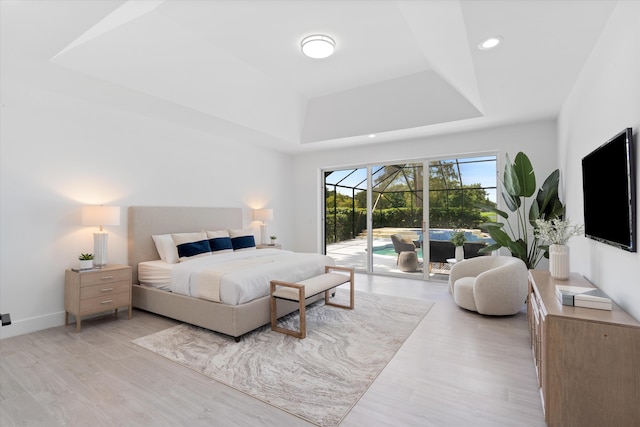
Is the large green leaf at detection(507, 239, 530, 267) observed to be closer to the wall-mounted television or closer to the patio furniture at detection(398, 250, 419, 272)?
the wall-mounted television

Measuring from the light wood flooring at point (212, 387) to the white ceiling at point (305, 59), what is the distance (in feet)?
8.36

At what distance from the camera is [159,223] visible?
441 cm

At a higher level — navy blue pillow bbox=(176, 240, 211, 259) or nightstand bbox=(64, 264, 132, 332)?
navy blue pillow bbox=(176, 240, 211, 259)

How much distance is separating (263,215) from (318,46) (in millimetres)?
3342

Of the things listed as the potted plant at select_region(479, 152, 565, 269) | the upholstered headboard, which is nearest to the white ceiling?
the potted plant at select_region(479, 152, 565, 269)

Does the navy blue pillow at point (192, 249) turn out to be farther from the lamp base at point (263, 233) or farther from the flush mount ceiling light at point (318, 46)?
the flush mount ceiling light at point (318, 46)

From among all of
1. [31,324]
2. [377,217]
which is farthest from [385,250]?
[31,324]

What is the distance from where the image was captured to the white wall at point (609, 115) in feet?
5.92

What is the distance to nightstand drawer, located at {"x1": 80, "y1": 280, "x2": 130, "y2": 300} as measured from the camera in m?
3.31

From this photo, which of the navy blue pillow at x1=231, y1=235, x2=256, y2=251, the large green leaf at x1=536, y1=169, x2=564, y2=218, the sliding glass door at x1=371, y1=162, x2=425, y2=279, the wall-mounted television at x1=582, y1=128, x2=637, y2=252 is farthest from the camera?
the sliding glass door at x1=371, y1=162, x2=425, y2=279

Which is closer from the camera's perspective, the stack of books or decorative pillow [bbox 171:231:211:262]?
the stack of books

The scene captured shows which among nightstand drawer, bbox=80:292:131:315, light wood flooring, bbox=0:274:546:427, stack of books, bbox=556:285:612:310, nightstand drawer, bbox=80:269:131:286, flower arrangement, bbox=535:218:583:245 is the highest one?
flower arrangement, bbox=535:218:583:245

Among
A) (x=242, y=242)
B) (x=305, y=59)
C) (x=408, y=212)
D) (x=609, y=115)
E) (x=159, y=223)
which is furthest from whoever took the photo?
(x=408, y=212)

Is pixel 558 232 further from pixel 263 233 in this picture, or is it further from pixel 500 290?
pixel 263 233
